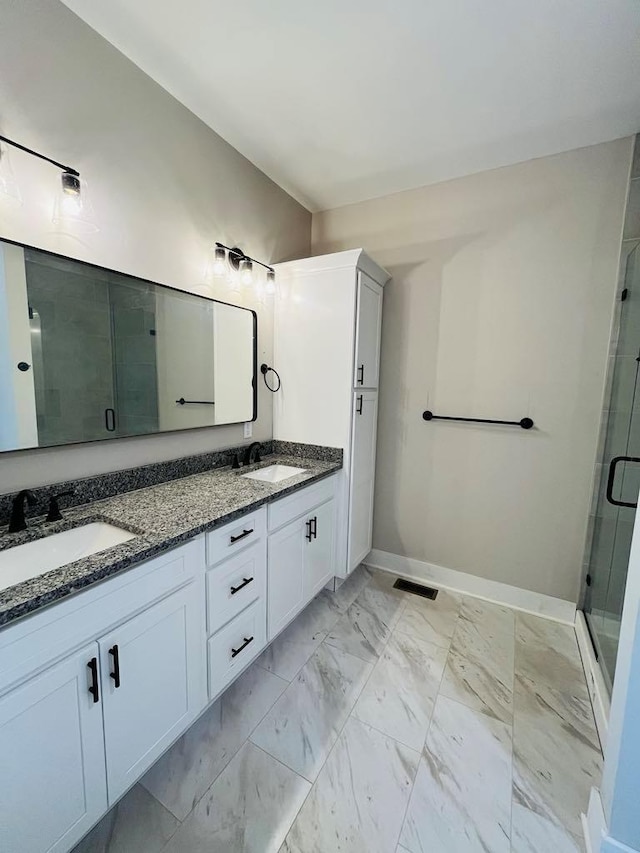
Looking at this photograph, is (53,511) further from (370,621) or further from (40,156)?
(370,621)

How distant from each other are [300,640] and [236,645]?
534mm

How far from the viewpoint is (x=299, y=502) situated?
Result: 1808 mm

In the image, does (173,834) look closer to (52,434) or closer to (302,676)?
(302,676)

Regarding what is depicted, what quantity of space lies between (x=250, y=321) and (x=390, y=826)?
7.45 feet

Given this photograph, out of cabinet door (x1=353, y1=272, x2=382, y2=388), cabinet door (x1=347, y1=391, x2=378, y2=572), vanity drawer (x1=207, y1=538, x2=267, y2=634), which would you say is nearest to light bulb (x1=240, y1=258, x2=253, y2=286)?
cabinet door (x1=353, y1=272, x2=382, y2=388)

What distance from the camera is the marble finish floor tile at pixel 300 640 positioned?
171cm

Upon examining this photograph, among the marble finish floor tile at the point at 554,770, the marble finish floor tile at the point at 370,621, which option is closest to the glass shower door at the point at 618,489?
the marble finish floor tile at the point at 554,770

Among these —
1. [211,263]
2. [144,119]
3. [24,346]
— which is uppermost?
[144,119]

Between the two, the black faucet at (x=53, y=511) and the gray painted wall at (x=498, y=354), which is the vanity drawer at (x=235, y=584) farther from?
the gray painted wall at (x=498, y=354)

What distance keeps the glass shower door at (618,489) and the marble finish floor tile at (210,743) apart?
1.53 meters

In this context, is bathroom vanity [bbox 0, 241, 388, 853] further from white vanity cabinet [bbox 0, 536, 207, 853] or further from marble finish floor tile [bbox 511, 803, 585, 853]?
marble finish floor tile [bbox 511, 803, 585, 853]

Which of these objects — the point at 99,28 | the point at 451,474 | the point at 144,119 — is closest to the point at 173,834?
the point at 451,474

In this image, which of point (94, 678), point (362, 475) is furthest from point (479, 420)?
point (94, 678)

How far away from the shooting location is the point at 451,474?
7.72ft
